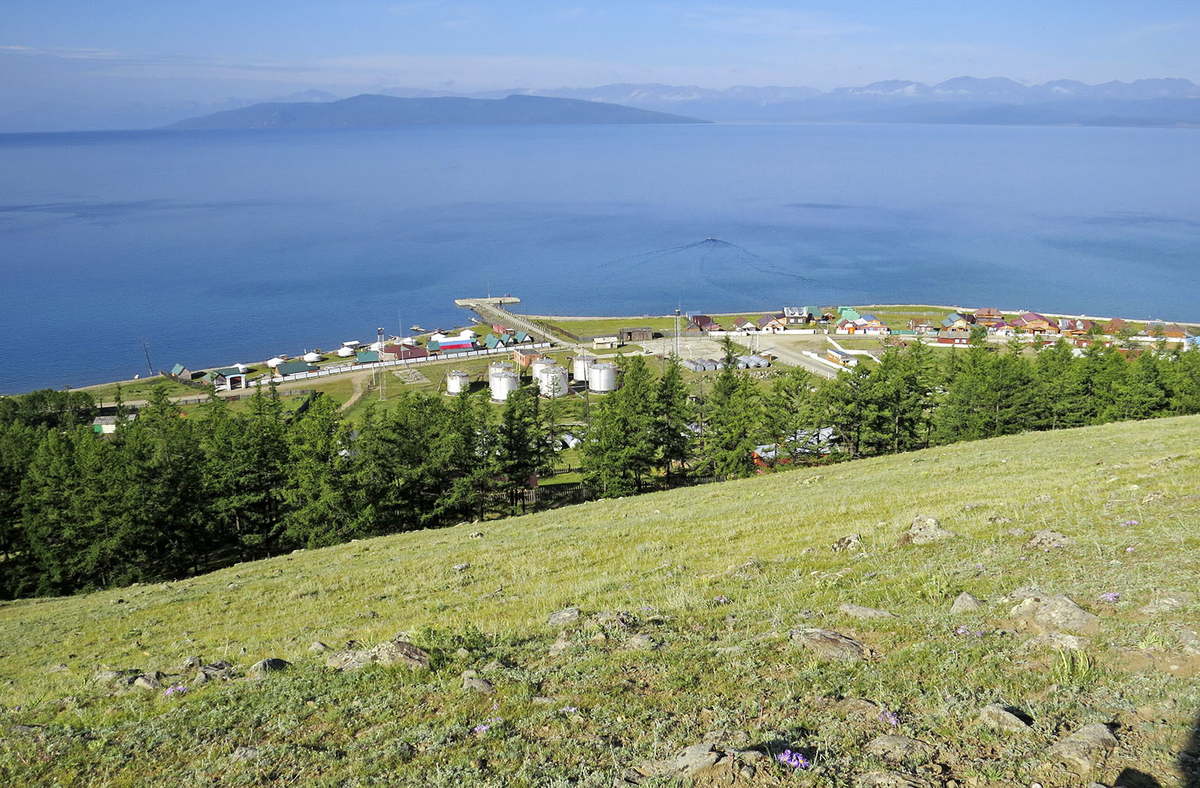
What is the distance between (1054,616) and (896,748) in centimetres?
427

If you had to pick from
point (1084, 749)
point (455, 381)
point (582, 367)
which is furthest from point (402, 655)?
point (582, 367)

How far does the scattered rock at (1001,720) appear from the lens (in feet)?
26.4

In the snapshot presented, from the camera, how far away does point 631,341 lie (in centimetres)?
11319

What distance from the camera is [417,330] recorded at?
12812 cm

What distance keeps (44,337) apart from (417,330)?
5885 cm

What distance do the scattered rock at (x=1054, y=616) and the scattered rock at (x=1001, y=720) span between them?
2638 millimetres

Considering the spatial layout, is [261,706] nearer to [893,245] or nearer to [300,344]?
[300,344]

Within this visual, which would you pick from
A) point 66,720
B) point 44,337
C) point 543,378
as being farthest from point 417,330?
point 66,720

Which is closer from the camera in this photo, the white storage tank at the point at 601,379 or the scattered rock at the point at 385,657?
the scattered rock at the point at 385,657

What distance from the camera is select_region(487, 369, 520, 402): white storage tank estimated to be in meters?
88.3

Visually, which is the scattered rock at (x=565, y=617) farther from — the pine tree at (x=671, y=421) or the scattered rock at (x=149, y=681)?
the pine tree at (x=671, y=421)

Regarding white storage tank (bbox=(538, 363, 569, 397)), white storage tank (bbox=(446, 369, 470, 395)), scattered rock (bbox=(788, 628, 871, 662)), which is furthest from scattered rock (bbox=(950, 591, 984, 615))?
white storage tank (bbox=(446, 369, 470, 395))

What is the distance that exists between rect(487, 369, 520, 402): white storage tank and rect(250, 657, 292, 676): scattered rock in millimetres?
75348

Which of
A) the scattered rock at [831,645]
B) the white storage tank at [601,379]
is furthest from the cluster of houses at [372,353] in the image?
the scattered rock at [831,645]
